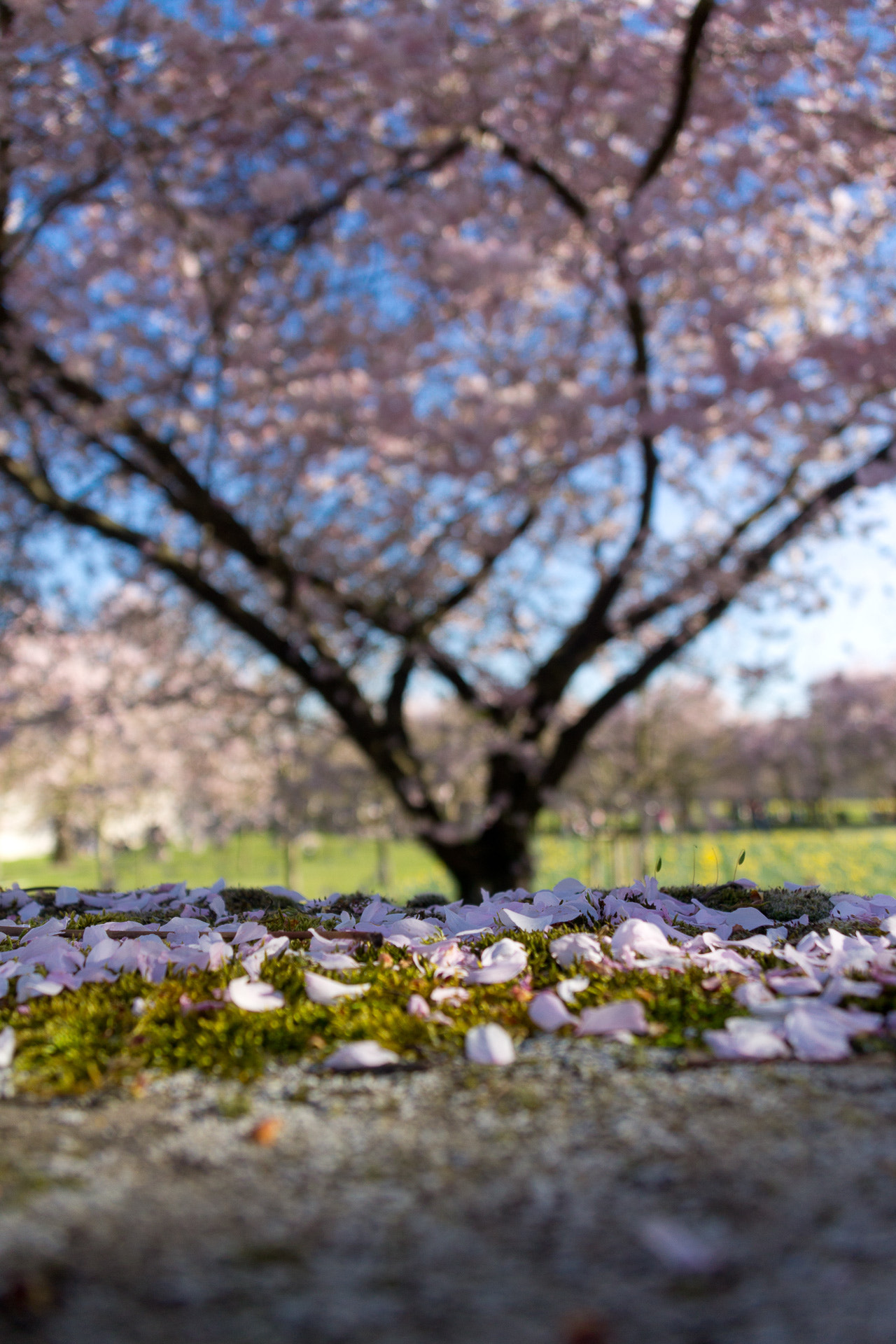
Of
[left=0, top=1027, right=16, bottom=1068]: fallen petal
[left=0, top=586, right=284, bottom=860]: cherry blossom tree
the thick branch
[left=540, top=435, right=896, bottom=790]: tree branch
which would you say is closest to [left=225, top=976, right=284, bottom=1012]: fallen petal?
[left=0, top=1027, right=16, bottom=1068]: fallen petal

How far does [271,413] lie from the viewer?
28.7 feet

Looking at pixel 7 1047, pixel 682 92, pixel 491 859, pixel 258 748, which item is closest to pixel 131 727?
pixel 258 748

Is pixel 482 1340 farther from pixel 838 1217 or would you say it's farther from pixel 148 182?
pixel 148 182

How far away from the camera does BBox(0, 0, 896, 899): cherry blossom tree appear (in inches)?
254

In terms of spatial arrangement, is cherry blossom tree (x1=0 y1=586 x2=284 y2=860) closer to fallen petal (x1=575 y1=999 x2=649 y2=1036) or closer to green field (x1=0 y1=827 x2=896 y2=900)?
green field (x1=0 y1=827 x2=896 y2=900)

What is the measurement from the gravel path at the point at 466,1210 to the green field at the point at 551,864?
1.69 meters

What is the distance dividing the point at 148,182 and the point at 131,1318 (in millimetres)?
7898

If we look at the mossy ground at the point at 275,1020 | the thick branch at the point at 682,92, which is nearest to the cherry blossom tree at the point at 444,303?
the thick branch at the point at 682,92

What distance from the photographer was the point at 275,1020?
56.9 inches

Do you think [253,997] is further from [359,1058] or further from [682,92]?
[682,92]

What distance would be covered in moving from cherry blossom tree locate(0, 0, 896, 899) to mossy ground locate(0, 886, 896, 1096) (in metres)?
5.73

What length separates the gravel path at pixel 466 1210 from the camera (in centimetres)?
72

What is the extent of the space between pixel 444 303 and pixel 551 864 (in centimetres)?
1196

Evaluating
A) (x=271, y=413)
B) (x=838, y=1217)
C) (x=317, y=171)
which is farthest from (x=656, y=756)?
(x=838, y=1217)
